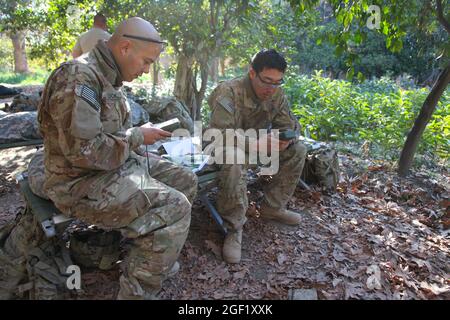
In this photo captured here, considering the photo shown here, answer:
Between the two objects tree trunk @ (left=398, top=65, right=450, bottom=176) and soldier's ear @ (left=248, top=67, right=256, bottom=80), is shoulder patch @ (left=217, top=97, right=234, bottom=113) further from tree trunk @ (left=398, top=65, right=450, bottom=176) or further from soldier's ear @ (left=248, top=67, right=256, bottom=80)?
tree trunk @ (left=398, top=65, right=450, bottom=176)

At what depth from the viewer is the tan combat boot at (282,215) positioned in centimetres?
334

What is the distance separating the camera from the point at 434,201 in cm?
410

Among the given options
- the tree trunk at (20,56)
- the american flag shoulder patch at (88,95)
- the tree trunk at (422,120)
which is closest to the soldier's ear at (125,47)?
the american flag shoulder patch at (88,95)

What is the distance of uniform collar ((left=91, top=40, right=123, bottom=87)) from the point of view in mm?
2246

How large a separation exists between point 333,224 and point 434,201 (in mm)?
1441

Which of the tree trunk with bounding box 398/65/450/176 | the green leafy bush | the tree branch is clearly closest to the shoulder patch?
the green leafy bush

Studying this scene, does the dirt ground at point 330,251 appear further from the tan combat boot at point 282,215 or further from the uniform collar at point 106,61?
the uniform collar at point 106,61

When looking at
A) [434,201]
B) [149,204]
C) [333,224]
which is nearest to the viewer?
[149,204]

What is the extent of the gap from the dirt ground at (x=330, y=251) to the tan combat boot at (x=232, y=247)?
0.06 m

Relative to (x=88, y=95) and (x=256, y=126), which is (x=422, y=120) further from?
(x=88, y=95)

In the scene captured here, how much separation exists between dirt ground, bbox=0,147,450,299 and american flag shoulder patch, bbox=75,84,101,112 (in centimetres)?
124

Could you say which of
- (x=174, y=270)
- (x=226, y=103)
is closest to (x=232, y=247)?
(x=174, y=270)

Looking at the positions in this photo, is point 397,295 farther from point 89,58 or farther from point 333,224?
point 89,58
